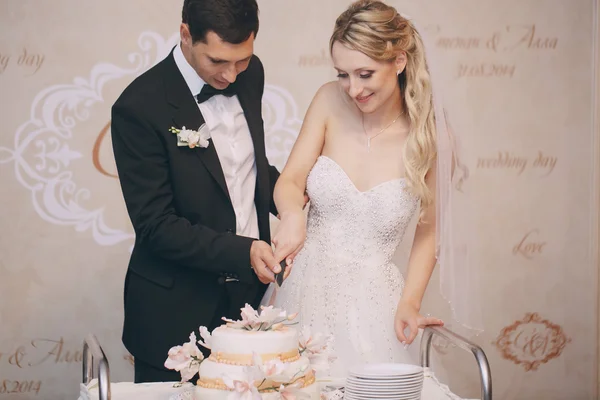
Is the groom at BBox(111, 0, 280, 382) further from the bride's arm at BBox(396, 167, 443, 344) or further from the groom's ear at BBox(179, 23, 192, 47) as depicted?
the bride's arm at BBox(396, 167, 443, 344)

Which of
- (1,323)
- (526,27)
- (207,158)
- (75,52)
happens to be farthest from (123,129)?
(526,27)

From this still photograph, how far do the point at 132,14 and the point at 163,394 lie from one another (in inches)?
110

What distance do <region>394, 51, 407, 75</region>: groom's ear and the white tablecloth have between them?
1081 millimetres


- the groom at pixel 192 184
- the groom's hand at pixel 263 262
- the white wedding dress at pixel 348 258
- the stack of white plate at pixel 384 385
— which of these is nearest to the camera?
the stack of white plate at pixel 384 385

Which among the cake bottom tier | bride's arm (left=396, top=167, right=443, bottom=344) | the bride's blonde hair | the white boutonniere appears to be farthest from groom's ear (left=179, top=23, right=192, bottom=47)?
the cake bottom tier

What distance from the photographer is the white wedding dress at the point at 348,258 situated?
2.79 metres

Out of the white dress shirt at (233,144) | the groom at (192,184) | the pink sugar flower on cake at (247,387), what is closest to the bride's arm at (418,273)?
the groom at (192,184)

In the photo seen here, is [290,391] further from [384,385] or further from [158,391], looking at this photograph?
[158,391]

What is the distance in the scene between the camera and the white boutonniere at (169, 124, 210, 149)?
106 inches

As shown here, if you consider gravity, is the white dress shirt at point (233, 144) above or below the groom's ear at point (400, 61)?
below

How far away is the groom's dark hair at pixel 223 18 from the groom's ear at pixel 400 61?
0.52 metres

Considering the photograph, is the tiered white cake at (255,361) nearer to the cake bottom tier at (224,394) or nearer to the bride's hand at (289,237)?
the cake bottom tier at (224,394)

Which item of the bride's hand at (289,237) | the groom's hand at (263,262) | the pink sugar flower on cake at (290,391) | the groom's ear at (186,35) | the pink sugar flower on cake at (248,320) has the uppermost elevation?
the groom's ear at (186,35)

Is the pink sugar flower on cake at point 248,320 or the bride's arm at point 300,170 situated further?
the bride's arm at point 300,170
